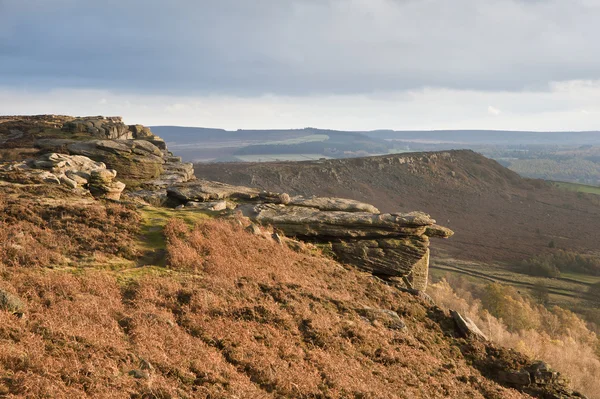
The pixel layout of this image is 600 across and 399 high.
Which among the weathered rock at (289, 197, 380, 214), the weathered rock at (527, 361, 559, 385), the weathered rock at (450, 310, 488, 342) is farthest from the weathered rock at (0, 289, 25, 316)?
the weathered rock at (289, 197, 380, 214)

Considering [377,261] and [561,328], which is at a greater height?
[377,261]

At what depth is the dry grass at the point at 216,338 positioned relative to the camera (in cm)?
808

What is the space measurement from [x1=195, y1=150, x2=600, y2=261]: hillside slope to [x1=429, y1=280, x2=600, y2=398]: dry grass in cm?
2907

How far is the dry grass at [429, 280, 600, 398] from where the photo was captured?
3147cm

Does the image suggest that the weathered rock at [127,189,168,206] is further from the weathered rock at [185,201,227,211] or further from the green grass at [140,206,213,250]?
the green grass at [140,206,213,250]

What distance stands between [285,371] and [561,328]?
170ft

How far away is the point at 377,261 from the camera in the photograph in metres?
23.1

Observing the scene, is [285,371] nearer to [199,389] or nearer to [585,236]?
[199,389]

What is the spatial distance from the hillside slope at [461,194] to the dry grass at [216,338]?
238ft

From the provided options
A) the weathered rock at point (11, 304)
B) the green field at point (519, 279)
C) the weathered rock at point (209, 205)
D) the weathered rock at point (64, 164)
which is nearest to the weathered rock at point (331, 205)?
the weathered rock at point (209, 205)

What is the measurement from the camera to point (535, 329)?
1821 inches

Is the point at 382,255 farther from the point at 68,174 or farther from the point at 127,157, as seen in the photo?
the point at 127,157

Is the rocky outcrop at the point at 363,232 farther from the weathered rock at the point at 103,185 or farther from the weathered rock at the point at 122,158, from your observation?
the weathered rock at the point at 122,158

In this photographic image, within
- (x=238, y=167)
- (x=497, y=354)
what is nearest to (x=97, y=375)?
(x=497, y=354)
